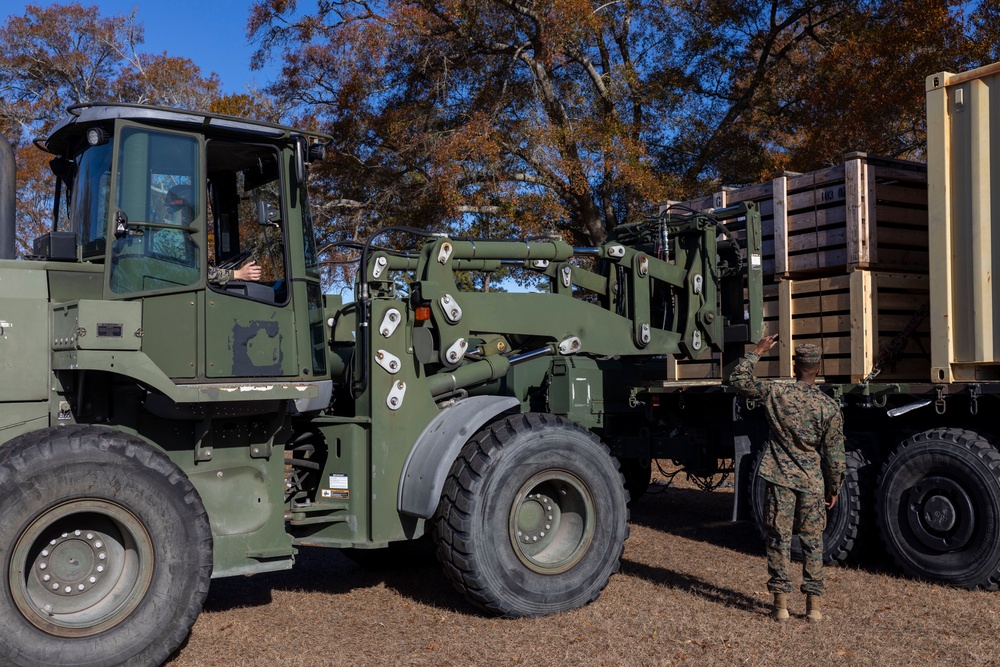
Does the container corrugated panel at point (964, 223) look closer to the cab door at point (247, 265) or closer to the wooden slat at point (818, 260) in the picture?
the wooden slat at point (818, 260)

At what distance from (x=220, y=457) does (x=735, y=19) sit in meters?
15.8

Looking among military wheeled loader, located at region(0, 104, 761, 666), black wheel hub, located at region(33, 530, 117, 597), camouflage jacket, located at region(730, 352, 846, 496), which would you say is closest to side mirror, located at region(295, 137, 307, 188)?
military wheeled loader, located at region(0, 104, 761, 666)

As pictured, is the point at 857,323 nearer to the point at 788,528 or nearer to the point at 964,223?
the point at 964,223

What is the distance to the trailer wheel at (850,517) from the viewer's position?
301 inches

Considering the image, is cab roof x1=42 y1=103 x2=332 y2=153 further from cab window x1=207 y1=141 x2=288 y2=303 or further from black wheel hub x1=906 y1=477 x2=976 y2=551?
black wheel hub x1=906 y1=477 x2=976 y2=551

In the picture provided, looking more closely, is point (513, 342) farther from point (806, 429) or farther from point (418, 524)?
point (806, 429)

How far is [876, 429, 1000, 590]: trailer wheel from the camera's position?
680 cm

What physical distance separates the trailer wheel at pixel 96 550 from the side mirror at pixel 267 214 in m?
1.58

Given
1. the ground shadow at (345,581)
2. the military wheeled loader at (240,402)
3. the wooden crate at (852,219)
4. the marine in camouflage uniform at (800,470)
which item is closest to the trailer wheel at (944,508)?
the marine in camouflage uniform at (800,470)

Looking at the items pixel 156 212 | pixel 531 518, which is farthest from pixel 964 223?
pixel 156 212

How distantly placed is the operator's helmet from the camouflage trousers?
408 cm

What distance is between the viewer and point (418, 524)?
6.59 meters

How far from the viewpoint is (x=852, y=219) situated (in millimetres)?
7875

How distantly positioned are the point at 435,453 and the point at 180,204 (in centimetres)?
226
